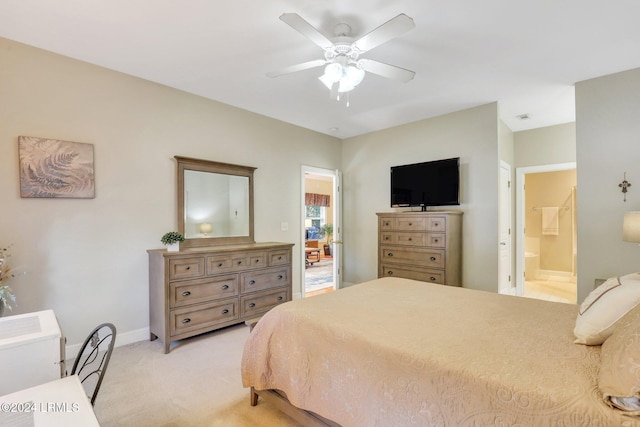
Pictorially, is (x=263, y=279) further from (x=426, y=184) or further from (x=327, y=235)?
(x=327, y=235)

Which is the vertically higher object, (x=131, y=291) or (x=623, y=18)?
(x=623, y=18)

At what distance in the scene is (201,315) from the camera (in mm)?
3174

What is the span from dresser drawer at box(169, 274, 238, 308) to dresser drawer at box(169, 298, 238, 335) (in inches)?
2.6

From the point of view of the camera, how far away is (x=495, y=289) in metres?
3.86

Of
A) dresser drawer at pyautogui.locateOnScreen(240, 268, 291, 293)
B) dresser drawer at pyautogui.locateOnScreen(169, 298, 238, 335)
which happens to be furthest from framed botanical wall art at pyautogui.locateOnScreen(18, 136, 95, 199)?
dresser drawer at pyautogui.locateOnScreen(240, 268, 291, 293)

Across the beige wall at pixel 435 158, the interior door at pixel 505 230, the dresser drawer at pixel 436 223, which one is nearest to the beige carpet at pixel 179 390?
the dresser drawer at pixel 436 223

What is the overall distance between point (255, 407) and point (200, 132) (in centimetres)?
298

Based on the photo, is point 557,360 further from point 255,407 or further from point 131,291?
point 131,291

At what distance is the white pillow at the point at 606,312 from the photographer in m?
1.30

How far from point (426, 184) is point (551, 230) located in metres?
4.19

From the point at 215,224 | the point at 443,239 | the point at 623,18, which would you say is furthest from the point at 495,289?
the point at 215,224

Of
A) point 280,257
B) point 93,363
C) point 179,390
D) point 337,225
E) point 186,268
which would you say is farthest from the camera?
point 337,225

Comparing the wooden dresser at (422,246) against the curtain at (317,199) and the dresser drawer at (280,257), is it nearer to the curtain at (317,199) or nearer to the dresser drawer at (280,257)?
the dresser drawer at (280,257)

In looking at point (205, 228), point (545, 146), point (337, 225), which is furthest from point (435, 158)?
point (205, 228)
